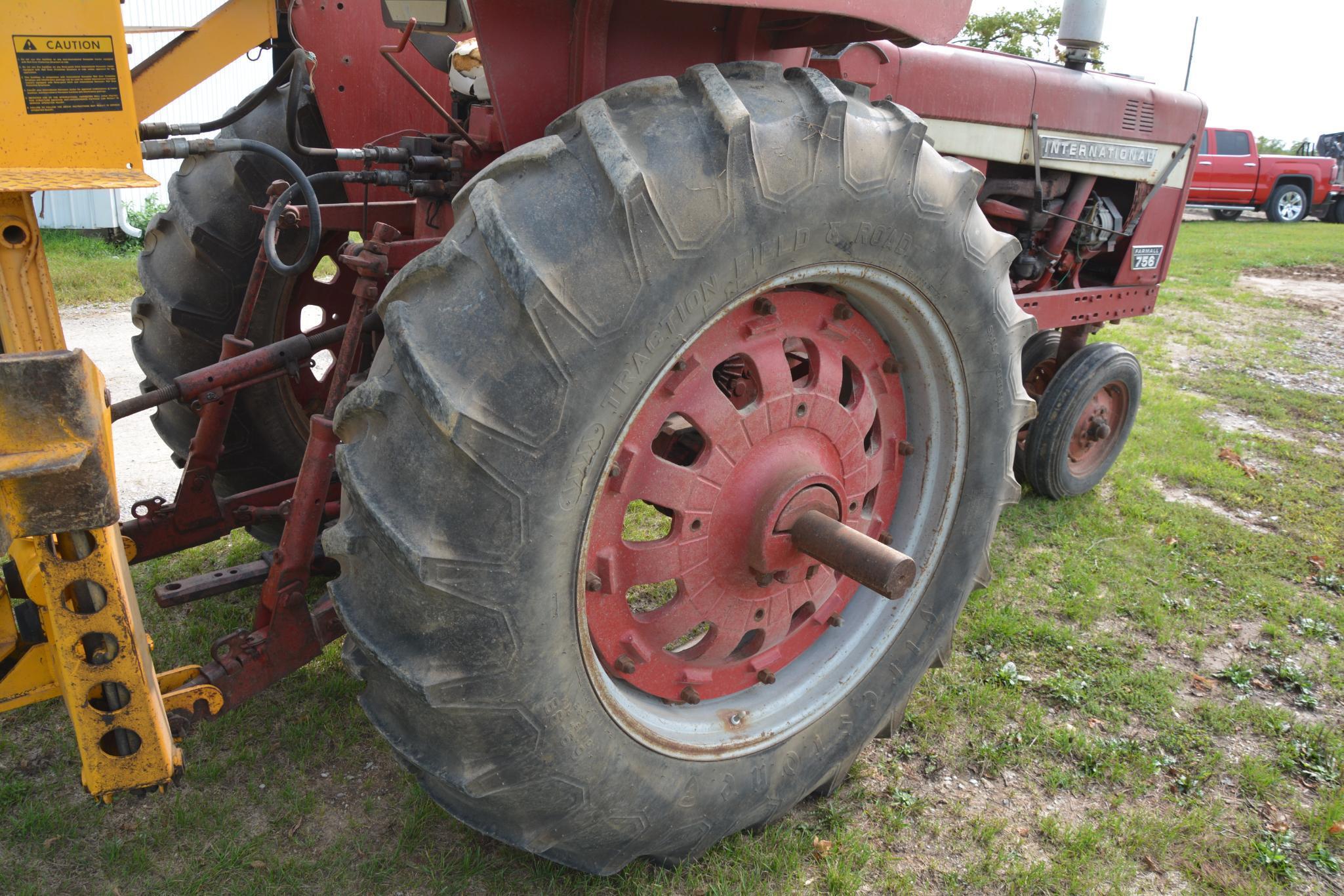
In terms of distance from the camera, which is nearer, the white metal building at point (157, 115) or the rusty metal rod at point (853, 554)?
the rusty metal rod at point (853, 554)

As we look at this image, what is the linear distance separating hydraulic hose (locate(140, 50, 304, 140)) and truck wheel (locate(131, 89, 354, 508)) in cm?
10

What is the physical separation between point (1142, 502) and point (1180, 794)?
2142 mm

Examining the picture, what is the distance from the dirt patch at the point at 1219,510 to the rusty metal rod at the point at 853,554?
3061 mm

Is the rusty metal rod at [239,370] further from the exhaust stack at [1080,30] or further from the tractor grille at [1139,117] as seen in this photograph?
the tractor grille at [1139,117]

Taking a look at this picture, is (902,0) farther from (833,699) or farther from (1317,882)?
(1317,882)

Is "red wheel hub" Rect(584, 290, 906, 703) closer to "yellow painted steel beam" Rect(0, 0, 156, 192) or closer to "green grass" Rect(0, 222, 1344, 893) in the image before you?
"green grass" Rect(0, 222, 1344, 893)

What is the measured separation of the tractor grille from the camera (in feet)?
13.1

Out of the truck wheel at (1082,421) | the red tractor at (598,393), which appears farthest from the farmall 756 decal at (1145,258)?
the red tractor at (598,393)

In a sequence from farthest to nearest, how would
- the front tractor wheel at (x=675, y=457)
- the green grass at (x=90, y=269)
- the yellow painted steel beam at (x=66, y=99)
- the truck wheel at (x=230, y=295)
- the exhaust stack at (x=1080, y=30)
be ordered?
the green grass at (x=90, y=269)
the exhaust stack at (x=1080, y=30)
the truck wheel at (x=230, y=295)
the front tractor wheel at (x=675, y=457)
the yellow painted steel beam at (x=66, y=99)

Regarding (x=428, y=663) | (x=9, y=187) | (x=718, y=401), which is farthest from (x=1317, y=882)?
(x=9, y=187)

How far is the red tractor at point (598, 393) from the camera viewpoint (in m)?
1.48

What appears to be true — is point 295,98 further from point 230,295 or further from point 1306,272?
point 1306,272

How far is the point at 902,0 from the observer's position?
1.81 meters

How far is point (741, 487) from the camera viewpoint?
1.99 m
